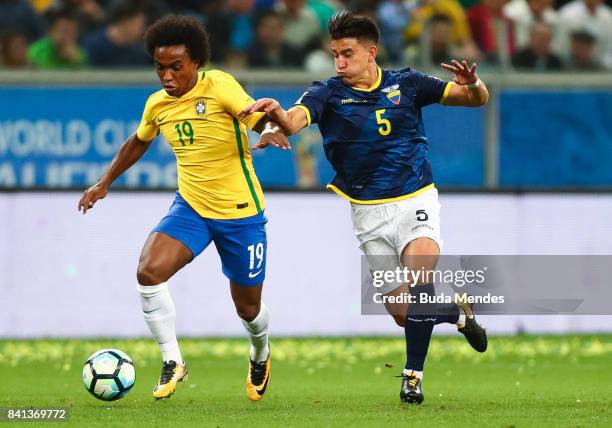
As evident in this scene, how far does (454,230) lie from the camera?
15273 mm

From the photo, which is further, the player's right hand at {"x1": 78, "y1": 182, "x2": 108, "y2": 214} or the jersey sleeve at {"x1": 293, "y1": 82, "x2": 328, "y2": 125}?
the player's right hand at {"x1": 78, "y1": 182, "x2": 108, "y2": 214}

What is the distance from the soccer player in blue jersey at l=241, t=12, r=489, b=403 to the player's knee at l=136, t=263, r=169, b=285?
1.38m

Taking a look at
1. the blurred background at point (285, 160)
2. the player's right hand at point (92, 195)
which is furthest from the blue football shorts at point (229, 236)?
the blurred background at point (285, 160)

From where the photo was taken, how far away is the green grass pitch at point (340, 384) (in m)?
8.45

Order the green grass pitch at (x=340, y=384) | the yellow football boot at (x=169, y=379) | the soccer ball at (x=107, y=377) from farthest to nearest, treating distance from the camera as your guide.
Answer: the yellow football boot at (x=169, y=379)
the soccer ball at (x=107, y=377)
the green grass pitch at (x=340, y=384)

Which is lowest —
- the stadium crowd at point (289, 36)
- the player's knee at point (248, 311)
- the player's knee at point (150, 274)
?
the player's knee at point (248, 311)

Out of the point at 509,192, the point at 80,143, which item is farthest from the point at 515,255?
the point at 80,143

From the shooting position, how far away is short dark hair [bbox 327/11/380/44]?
9281 millimetres

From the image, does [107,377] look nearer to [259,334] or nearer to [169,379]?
[169,379]

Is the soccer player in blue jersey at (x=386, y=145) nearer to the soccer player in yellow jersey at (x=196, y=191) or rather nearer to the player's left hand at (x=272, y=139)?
the soccer player in yellow jersey at (x=196, y=191)

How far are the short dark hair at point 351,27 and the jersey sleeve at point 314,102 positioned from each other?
36 centimetres

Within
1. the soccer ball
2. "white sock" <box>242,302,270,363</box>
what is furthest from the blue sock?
the soccer ball

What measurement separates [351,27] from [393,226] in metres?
1.39

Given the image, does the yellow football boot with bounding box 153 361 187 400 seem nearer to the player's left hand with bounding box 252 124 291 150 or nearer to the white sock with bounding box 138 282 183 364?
the white sock with bounding box 138 282 183 364
